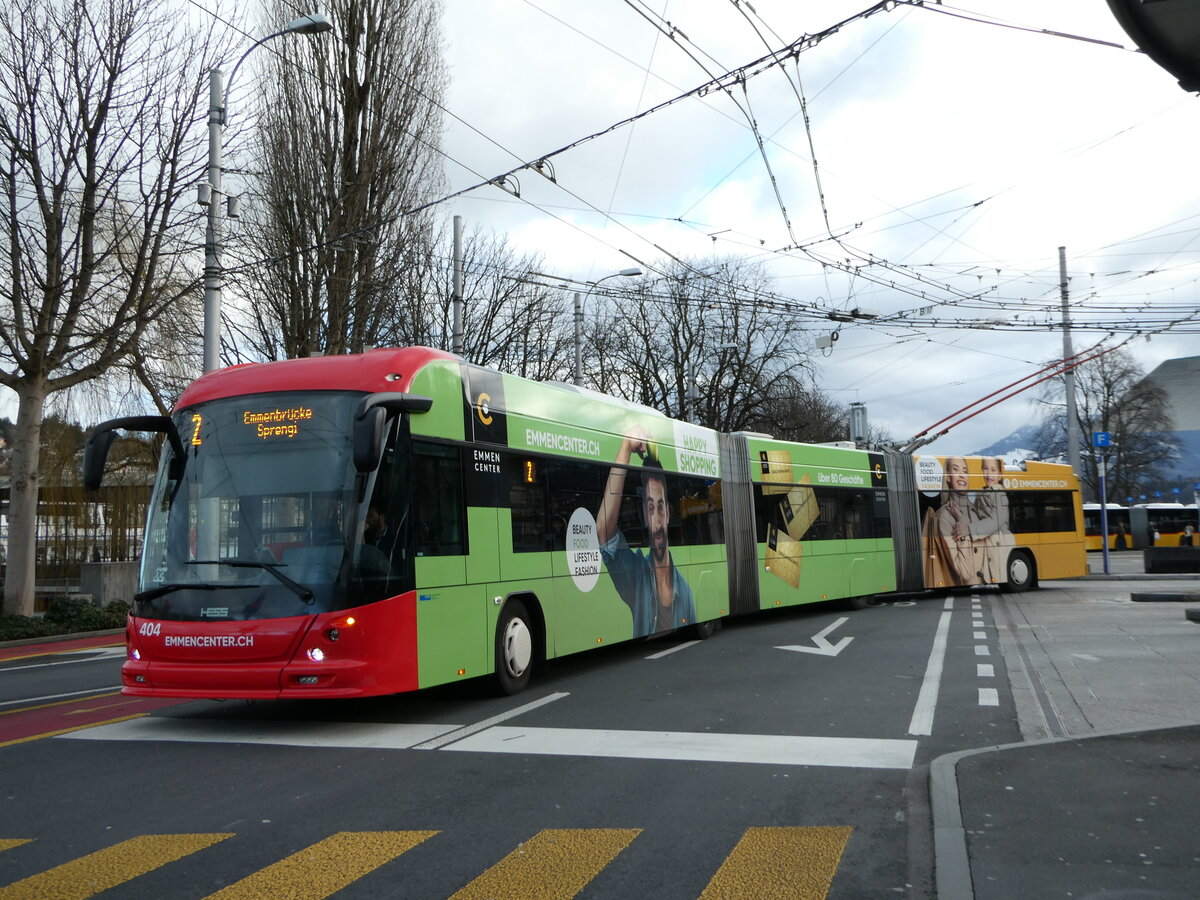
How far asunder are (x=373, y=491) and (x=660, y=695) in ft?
11.5

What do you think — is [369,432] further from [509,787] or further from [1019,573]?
[1019,573]

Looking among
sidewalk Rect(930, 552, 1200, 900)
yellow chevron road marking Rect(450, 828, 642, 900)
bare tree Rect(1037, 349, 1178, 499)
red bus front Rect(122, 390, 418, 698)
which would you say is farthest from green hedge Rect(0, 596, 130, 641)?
bare tree Rect(1037, 349, 1178, 499)

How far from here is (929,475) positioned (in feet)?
79.9

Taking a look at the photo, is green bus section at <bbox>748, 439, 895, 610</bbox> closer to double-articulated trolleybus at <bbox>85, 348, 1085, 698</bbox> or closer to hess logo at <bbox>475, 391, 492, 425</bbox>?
double-articulated trolleybus at <bbox>85, 348, 1085, 698</bbox>

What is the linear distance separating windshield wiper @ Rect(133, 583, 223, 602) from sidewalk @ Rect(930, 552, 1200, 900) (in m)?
5.41

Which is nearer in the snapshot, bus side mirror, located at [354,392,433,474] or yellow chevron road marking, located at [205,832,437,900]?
yellow chevron road marking, located at [205,832,437,900]

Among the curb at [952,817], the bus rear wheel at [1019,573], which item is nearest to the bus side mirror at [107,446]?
the curb at [952,817]

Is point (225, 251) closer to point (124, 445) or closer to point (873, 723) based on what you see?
point (873, 723)

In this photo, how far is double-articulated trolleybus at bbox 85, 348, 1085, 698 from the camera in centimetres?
813

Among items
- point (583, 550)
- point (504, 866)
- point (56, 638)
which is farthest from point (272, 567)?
point (56, 638)

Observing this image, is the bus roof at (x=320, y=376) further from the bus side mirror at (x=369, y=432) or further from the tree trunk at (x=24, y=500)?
the tree trunk at (x=24, y=500)

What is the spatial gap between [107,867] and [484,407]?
234 inches

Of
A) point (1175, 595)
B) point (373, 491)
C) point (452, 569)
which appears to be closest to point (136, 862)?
point (373, 491)

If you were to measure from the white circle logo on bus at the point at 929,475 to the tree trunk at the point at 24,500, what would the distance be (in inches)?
699
